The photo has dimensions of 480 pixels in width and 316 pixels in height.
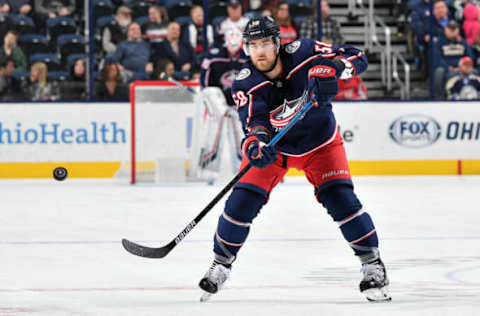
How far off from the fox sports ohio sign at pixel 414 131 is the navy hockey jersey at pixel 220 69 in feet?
6.16

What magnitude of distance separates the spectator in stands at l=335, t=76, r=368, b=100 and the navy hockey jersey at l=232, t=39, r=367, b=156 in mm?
6628

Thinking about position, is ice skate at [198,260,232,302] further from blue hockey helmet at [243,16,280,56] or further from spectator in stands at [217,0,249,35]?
spectator in stands at [217,0,249,35]

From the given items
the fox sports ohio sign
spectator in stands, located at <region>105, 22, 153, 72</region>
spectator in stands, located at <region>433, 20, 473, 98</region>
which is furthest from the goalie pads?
spectator in stands, located at <region>433, 20, 473, 98</region>

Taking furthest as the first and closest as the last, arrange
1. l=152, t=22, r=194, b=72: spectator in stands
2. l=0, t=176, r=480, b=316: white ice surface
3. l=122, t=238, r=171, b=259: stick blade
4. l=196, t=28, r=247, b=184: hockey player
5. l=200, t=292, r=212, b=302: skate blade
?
l=152, t=22, r=194, b=72: spectator in stands, l=196, t=28, r=247, b=184: hockey player, l=122, t=238, r=171, b=259: stick blade, l=200, t=292, r=212, b=302: skate blade, l=0, t=176, r=480, b=316: white ice surface

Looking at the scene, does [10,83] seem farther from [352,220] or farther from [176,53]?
[352,220]

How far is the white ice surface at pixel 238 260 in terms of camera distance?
3252mm

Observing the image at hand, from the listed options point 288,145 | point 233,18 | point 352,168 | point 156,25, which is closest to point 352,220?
point 288,145

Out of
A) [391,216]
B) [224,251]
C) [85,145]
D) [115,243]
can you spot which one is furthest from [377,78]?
[224,251]

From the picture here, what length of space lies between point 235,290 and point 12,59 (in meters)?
6.80

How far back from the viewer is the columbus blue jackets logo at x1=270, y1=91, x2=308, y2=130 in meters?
3.43

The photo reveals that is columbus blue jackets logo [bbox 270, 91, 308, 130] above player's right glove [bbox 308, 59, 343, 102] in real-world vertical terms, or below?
below

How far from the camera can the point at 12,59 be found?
9805 mm

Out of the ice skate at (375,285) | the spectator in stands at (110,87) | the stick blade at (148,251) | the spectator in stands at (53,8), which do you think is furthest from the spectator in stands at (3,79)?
the ice skate at (375,285)

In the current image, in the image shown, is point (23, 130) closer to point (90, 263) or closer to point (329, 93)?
point (90, 263)
